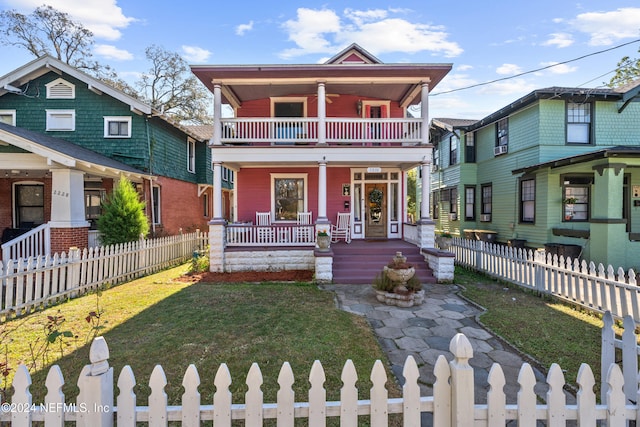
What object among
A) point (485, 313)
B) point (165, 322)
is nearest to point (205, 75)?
point (165, 322)

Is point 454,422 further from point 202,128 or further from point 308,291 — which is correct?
point 202,128

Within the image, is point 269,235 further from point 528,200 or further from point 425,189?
point 528,200

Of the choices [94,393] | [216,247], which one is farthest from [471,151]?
[94,393]

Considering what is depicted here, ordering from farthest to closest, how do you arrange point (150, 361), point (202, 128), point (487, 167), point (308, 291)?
1. point (202, 128)
2. point (487, 167)
3. point (308, 291)
4. point (150, 361)

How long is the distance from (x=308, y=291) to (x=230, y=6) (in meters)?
10.9

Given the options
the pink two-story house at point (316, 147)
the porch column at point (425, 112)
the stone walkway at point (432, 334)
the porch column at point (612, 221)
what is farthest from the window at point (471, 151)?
the stone walkway at point (432, 334)

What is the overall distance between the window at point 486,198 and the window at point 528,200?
2281 mm

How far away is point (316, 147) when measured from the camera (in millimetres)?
9625

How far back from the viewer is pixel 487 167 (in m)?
15.8

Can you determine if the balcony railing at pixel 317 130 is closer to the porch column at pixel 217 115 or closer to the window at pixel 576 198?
the porch column at pixel 217 115

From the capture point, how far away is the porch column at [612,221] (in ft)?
29.8

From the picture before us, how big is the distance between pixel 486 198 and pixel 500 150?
2701 mm

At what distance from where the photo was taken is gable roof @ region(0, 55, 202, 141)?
11.5 meters

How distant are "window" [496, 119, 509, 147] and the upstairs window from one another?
61.2ft
